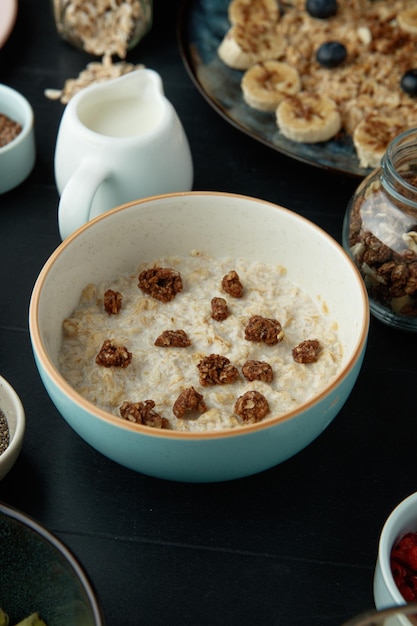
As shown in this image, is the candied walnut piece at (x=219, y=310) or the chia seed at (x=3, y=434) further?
the candied walnut piece at (x=219, y=310)

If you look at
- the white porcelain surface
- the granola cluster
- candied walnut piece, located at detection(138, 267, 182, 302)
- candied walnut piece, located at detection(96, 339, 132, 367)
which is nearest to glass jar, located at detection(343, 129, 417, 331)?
candied walnut piece, located at detection(138, 267, 182, 302)

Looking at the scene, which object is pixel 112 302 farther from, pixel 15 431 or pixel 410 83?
pixel 410 83

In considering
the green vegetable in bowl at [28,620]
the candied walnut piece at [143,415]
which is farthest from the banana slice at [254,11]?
the green vegetable in bowl at [28,620]

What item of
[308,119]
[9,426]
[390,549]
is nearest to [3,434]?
[9,426]

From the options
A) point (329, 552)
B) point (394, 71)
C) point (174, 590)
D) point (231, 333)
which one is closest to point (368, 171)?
point (394, 71)

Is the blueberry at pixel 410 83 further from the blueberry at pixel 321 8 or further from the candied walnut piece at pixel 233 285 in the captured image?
the candied walnut piece at pixel 233 285

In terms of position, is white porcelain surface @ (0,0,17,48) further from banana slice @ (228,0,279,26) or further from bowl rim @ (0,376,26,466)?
bowl rim @ (0,376,26,466)
